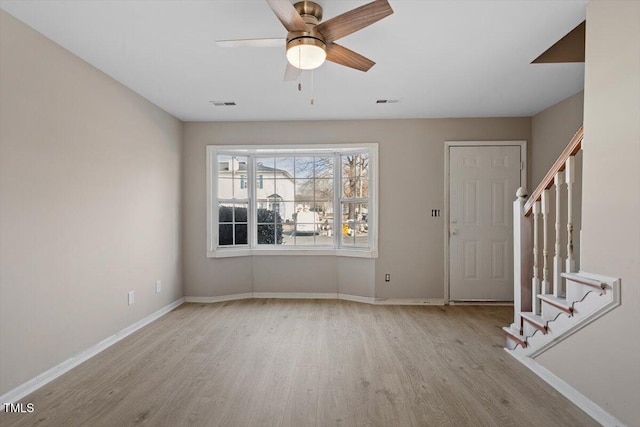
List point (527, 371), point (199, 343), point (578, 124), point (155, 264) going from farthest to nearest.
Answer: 1. point (155, 264)
2. point (578, 124)
3. point (199, 343)
4. point (527, 371)

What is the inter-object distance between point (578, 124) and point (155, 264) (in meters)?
4.95

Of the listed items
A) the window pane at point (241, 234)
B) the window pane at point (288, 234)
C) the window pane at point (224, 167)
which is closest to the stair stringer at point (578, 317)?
the window pane at point (288, 234)

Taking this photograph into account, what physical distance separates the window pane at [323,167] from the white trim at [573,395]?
3142mm

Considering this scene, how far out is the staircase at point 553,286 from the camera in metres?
2.07

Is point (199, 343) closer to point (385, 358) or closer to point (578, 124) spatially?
point (385, 358)

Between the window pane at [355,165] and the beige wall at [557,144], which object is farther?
the window pane at [355,165]

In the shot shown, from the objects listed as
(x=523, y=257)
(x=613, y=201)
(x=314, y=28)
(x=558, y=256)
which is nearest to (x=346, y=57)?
(x=314, y=28)

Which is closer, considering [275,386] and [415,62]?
[275,386]

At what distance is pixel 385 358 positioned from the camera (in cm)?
286

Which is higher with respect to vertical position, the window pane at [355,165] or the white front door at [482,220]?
the window pane at [355,165]

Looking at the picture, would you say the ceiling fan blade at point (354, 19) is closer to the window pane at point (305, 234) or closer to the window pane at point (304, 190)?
the window pane at point (304, 190)

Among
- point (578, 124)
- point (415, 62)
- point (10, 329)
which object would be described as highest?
point (415, 62)

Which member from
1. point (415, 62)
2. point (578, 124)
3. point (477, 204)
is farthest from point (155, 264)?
point (578, 124)

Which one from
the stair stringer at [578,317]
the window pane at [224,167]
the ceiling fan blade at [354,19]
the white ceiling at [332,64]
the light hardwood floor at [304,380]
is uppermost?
the white ceiling at [332,64]
